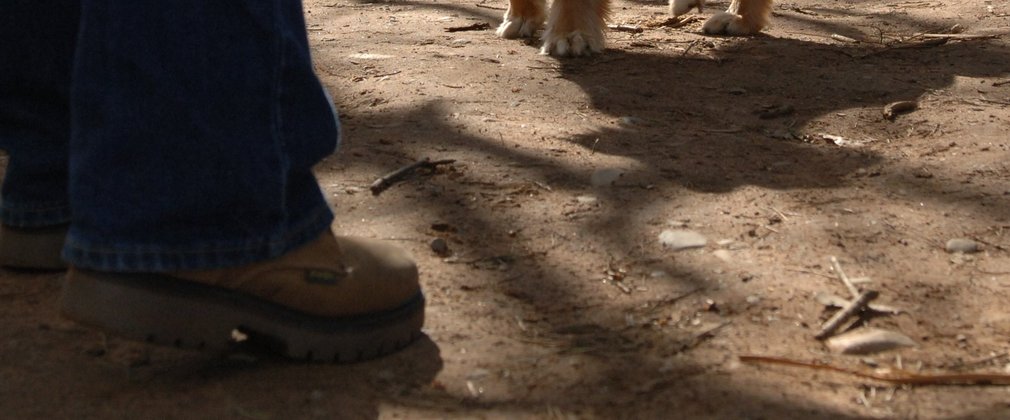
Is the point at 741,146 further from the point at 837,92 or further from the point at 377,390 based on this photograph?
the point at 377,390

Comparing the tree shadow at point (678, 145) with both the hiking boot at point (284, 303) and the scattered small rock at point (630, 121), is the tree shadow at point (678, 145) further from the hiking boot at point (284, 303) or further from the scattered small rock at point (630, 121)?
the hiking boot at point (284, 303)

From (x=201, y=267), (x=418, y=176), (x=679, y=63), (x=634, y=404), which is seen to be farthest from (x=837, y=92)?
(x=201, y=267)

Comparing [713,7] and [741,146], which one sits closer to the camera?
[741,146]

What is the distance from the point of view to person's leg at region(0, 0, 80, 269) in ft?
6.40

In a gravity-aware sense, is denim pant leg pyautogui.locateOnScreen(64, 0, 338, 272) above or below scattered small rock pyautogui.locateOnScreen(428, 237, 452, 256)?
above

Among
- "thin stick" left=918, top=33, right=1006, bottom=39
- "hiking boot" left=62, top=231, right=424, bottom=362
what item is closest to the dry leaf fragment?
"thin stick" left=918, top=33, right=1006, bottom=39

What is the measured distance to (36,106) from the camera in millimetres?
2039

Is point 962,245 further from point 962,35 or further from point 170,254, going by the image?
point 962,35

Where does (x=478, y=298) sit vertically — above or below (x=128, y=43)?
below

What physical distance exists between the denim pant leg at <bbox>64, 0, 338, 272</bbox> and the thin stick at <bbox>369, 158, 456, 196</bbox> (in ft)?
3.12

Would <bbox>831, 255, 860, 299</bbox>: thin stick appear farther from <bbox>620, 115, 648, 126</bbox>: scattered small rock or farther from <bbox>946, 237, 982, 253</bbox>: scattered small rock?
<bbox>620, 115, 648, 126</bbox>: scattered small rock

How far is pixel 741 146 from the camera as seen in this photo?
298cm

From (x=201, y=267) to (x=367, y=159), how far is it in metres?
1.22

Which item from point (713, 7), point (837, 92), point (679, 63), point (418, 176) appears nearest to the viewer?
point (418, 176)
